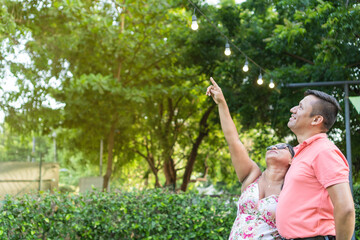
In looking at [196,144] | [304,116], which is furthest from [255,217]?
[196,144]

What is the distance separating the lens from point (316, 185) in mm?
1718

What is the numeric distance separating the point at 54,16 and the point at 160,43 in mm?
3026

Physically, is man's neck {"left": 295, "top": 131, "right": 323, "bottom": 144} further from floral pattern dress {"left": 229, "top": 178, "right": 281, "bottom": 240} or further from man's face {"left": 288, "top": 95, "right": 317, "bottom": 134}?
floral pattern dress {"left": 229, "top": 178, "right": 281, "bottom": 240}

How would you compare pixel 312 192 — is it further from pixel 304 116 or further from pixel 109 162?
pixel 109 162

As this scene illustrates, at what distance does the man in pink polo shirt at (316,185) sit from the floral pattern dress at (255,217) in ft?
0.78

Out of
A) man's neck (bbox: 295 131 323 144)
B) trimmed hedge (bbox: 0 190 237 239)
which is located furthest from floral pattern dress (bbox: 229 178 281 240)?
trimmed hedge (bbox: 0 190 237 239)

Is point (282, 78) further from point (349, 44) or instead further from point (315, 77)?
point (349, 44)

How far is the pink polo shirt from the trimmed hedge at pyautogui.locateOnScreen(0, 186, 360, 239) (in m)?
3.83

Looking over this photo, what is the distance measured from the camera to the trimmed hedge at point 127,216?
5.21 metres

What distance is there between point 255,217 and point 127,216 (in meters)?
3.51

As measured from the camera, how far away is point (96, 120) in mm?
11383

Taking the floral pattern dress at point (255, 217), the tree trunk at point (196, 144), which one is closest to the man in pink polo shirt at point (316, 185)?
the floral pattern dress at point (255, 217)

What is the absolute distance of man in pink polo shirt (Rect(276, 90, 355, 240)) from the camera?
1.59m

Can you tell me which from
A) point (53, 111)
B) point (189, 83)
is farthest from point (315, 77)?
point (53, 111)
